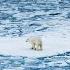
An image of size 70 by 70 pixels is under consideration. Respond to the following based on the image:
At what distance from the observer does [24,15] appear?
2423 centimetres

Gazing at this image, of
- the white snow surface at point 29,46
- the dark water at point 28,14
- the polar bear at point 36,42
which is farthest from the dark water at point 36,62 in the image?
the dark water at point 28,14

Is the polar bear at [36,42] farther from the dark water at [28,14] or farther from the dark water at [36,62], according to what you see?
the dark water at [28,14]

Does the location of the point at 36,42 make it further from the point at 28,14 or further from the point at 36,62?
the point at 28,14

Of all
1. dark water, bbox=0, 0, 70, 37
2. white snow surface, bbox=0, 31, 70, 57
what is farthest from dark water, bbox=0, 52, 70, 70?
dark water, bbox=0, 0, 70, 37

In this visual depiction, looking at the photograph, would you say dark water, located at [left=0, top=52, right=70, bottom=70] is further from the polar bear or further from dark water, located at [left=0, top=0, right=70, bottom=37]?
dark water, located at [left=0, top=0, right=70, bottom=37]

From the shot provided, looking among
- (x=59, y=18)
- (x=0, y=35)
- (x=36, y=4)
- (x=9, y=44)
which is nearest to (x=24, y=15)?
(x=59, y=18)

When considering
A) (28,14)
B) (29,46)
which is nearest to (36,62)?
(29,46)

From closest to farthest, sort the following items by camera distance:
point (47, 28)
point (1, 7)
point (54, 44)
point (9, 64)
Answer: point (9, 64)
point (54, 44)
point (47, 28)
point (1, 7)

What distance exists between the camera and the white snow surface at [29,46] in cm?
1487

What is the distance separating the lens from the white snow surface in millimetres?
14867

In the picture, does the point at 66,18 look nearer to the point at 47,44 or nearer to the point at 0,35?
the point at 0,35

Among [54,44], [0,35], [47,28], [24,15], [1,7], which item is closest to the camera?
[54,44]

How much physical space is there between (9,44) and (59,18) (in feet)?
23.4

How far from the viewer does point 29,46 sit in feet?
50.6
